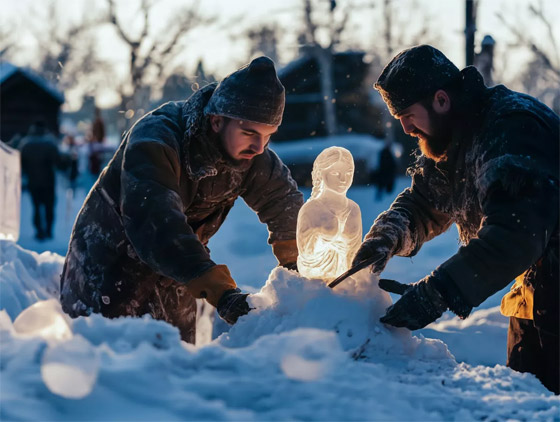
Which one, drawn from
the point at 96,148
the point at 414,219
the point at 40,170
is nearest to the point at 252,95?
the point at 414,219

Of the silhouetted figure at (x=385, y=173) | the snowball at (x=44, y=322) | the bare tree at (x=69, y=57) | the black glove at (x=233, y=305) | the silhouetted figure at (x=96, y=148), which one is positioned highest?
the bare tree at (x=69, y=57)

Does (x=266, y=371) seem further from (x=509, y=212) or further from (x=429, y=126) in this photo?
(x=429, y=126)

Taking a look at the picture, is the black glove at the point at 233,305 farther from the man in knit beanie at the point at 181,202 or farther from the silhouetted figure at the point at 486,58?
the silhouetted figure at the point at 486,58

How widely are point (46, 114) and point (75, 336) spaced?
23476 mm

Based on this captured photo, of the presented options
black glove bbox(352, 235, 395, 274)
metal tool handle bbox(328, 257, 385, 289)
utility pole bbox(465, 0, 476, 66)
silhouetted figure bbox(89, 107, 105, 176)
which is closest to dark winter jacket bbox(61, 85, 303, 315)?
metal tool handle bbox(328, 257, 385, 289)

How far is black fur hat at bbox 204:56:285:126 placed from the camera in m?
3.32

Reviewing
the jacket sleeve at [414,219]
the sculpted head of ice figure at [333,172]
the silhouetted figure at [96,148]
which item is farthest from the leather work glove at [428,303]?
the silhouetted figure at [96,148]

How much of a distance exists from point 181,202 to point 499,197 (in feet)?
4.81

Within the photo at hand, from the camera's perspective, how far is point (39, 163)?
12008mm

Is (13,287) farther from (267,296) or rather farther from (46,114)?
(46,114)

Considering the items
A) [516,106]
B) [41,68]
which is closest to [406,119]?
[516,106]

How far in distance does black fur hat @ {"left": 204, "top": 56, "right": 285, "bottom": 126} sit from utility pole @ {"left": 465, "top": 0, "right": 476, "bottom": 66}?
23.6 ft

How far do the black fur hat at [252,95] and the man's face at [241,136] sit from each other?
0.16 feet

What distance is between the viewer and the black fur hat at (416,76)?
10.5 feet
